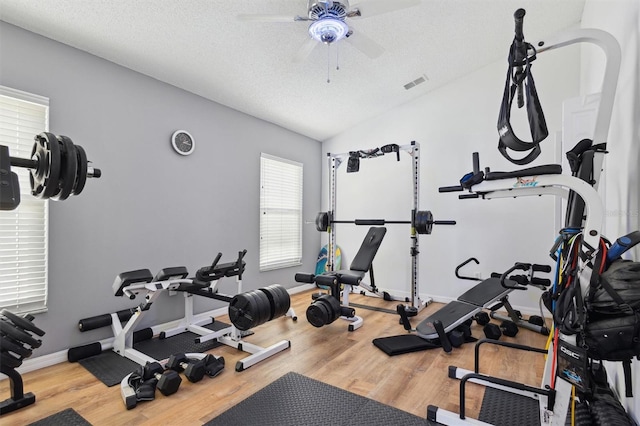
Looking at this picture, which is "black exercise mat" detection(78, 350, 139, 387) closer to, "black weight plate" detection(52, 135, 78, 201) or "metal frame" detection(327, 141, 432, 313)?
"black weight plate" detection(52, 135, 78, 201)

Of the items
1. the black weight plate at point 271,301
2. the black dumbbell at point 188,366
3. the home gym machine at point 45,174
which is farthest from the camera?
the black weight plate at point 271,301

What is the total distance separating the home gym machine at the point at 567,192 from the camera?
1225mm

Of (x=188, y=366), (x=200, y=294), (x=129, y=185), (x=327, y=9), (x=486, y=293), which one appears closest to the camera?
(x=327, y=9)

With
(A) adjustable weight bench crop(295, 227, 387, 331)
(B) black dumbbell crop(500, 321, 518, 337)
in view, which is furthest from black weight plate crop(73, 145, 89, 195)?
(B) black dumbbell crop(500, 321, 518, 337)

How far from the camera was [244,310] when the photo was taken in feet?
8.31

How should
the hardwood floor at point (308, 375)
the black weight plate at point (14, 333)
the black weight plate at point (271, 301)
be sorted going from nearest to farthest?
1. the black weight plate at point (14, 333)
2. the hardwood floor at point (308, 375)
3. the black weight plate at point (271, 301)

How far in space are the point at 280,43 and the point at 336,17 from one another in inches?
36.4

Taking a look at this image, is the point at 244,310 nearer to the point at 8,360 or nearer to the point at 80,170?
the point at 8,360

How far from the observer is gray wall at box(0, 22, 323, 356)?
2525 mm

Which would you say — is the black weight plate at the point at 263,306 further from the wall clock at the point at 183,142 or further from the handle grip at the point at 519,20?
the handle grip at the point at 519,20

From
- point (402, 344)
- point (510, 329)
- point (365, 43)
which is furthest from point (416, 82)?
point (402, 344)

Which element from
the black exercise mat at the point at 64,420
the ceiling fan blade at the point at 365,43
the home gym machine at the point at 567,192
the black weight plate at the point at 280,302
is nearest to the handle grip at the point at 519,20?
the home gym machine at the point at 567,192

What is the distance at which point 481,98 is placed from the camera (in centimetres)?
418

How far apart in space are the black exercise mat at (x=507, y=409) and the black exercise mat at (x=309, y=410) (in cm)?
44
